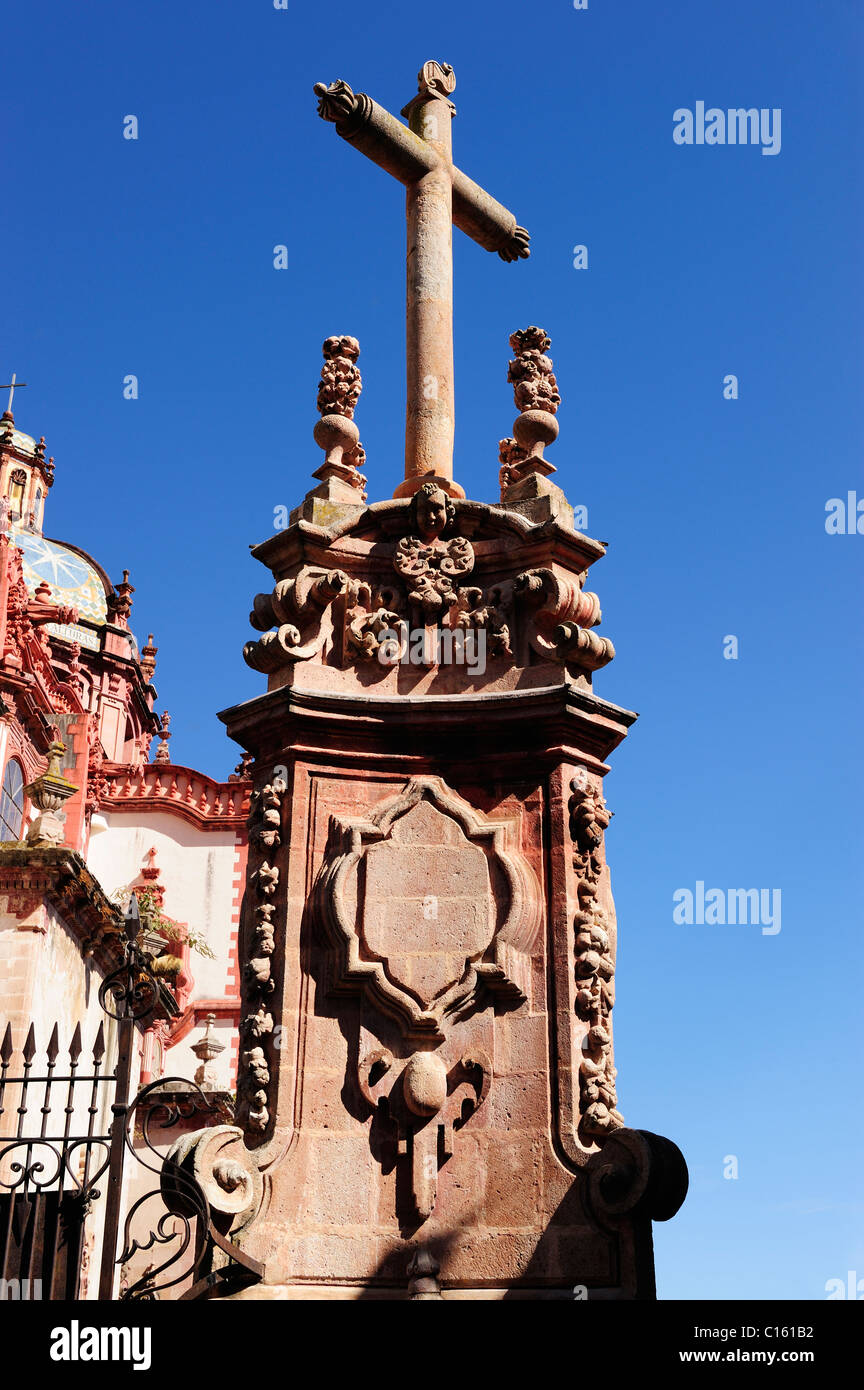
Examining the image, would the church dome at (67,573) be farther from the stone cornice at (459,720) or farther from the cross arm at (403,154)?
the stone cornice at (459,720)

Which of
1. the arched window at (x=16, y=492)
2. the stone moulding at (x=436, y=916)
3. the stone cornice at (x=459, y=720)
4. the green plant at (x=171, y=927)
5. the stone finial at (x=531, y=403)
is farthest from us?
the arched window at (x=16, y=492)

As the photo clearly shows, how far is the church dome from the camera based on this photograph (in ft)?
151

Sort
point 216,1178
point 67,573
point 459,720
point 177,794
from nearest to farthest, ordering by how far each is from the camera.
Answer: point 216,1178
point 459,720
point 177,794
point 67,573

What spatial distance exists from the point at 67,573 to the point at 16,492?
289 cm

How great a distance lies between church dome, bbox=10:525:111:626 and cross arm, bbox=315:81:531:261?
36.8 m

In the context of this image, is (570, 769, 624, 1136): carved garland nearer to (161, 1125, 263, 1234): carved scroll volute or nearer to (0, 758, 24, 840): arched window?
(161, 1125, 263, 1234): carved scroll volute

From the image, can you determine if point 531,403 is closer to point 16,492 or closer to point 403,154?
point 403,154

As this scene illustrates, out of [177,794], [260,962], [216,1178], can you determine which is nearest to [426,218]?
[260,962]

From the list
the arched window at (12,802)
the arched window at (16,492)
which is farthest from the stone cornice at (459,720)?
the arched window at (16,492)

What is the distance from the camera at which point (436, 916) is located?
Result: 7.58 metres

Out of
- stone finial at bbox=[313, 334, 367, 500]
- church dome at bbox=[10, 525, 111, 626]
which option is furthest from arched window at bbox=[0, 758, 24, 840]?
stone finial at bbox=[313, 334, 367, 500]

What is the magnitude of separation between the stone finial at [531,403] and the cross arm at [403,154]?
1.33 metres

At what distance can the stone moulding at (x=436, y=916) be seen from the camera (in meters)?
7.37
